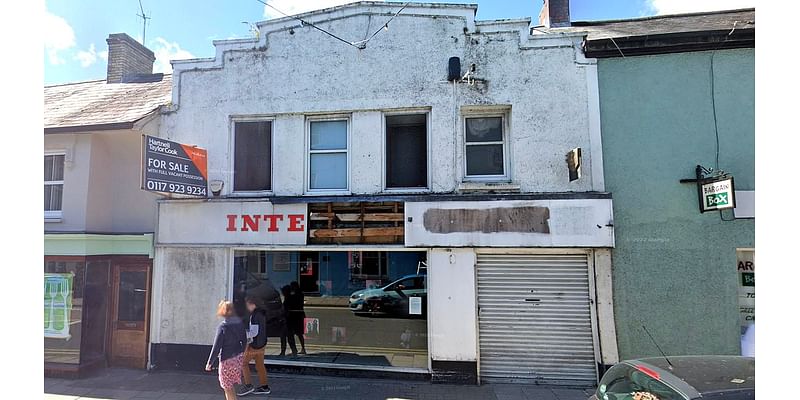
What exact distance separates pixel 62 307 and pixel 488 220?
8.36 meters

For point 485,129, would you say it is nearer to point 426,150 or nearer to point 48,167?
point 426,150

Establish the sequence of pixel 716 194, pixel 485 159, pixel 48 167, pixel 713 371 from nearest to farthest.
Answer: pixel 713 371 < pixel 716 194 < pixel 485 159 < pixel 48 167

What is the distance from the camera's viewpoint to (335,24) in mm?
7406

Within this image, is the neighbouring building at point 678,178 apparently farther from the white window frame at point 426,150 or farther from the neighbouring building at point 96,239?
the neighbouring building at point 96,239

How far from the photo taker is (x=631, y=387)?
3549 mm

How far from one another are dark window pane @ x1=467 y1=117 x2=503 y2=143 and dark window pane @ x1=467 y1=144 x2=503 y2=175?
0.46ft

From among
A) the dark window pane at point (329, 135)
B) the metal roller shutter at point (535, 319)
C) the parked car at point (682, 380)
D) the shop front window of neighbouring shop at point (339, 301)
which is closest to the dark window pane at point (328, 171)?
the dark window pane at point (329, 135)

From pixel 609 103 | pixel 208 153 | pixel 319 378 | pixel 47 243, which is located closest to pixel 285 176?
pixel 208 153

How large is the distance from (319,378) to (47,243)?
19.2ft

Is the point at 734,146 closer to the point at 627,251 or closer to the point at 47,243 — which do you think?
the point at 627,251

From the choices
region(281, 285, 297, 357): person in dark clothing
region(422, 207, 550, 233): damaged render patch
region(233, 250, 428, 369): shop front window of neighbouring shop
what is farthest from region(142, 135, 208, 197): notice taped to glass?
region(422, 207, 550, 233): damaged render patch

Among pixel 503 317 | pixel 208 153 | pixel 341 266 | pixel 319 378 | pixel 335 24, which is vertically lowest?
pixel 319 378

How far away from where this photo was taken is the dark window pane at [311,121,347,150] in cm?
744

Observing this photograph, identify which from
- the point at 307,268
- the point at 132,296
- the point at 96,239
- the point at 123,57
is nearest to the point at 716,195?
the point at 307,268
